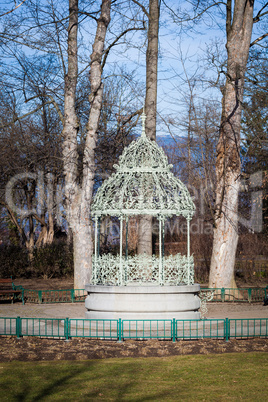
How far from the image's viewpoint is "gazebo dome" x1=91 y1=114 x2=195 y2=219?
13.8m

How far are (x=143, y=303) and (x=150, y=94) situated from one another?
9830mm

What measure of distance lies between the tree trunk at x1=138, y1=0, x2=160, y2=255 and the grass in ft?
33.0

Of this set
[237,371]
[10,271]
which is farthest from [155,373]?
[10,271]

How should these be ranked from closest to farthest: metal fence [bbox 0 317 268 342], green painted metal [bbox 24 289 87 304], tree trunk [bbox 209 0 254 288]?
metal fence [bbox 0 317 268 342] < green painted metal [bbox 24 289 87 304] < tree trunk [bbox 209 0 254 288]

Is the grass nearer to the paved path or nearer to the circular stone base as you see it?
the circular stone base

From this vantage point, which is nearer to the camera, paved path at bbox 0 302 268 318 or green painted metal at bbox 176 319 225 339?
green painted metal at bbox 176 319 225 339

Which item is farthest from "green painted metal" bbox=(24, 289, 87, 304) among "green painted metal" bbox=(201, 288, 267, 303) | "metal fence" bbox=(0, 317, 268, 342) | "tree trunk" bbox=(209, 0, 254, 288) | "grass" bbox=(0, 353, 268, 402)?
"grass" bbox=(0, 353, 268, 402)

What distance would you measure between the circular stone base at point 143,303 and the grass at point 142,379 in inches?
122

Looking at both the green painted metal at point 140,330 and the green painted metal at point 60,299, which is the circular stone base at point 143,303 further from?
the green painted metal at point 60,299

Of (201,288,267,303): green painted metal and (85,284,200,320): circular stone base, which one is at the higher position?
(85,284,200,320): circular stone base

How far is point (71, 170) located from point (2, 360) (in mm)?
10050

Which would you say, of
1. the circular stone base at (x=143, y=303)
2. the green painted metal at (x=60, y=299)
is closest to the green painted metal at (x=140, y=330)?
the circular stone base at (x=143, y=303)

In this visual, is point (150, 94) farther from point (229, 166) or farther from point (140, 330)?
point (140, 330)

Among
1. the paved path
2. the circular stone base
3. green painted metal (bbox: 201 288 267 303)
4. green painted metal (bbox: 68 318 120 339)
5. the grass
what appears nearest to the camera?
the grass
